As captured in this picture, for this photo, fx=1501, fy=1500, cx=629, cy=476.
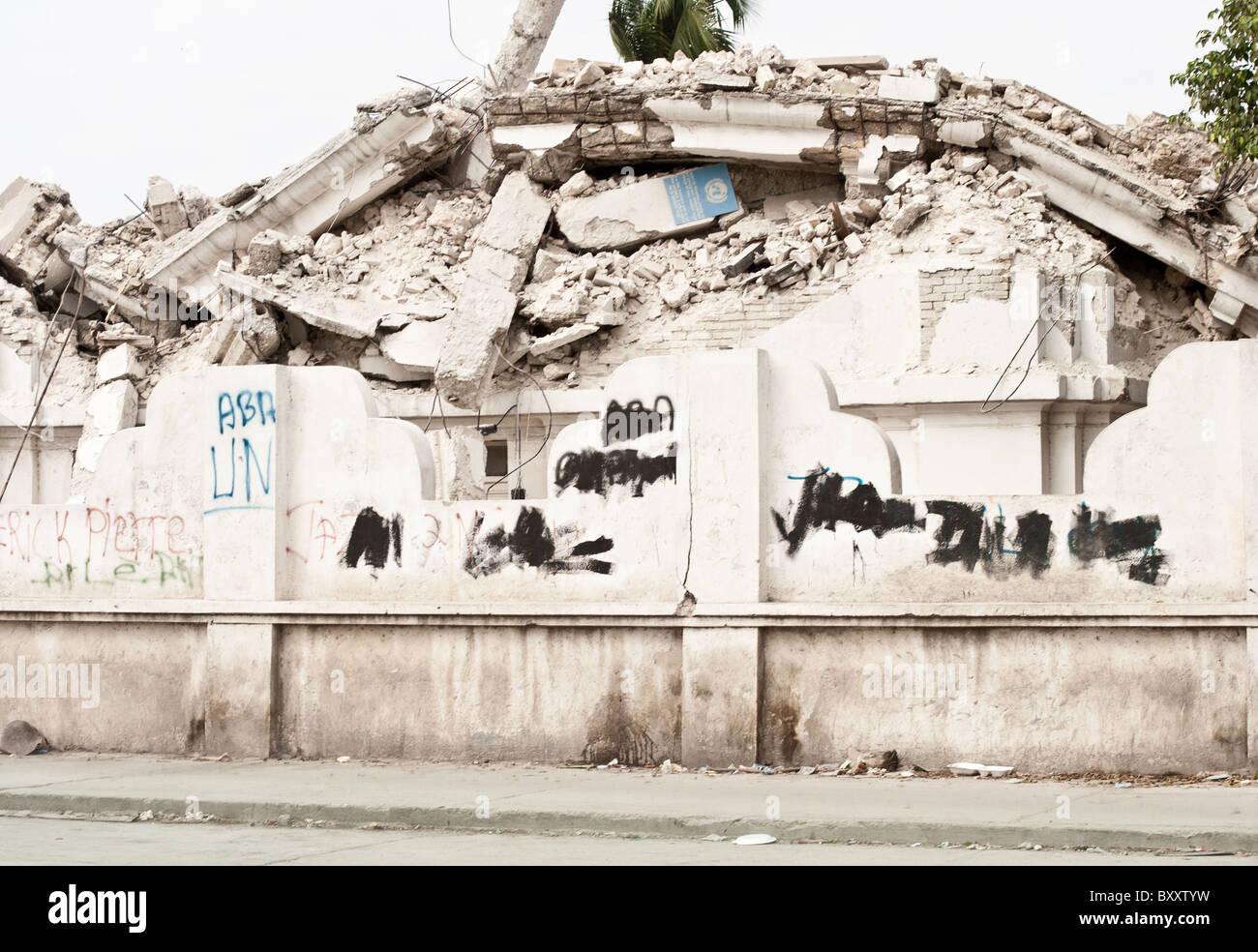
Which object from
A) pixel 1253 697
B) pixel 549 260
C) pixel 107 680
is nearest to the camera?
pixel 1253 697

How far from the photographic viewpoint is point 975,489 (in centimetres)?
1484

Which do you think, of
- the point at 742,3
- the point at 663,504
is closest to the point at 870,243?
the point at 663,504

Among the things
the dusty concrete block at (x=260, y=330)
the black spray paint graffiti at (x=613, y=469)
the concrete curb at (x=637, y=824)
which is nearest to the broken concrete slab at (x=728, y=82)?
the dusty concrete block at (x=260, y=330)

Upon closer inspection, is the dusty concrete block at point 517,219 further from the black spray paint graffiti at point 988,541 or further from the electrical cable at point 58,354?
the black spray paint graffiti at point 988,541

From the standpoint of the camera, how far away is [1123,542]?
30.7 feet

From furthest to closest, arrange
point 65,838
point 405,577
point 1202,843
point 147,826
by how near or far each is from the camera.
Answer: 1. point 405,577
2. point 147,826
3. point 65,838
4. point 1202,843

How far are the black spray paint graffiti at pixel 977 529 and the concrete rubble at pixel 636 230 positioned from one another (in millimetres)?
6445

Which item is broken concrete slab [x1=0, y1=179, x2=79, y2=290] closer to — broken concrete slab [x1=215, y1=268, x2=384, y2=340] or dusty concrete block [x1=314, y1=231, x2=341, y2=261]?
broken concrete slab [x1=215, y1=268, x2=384, y2=340]

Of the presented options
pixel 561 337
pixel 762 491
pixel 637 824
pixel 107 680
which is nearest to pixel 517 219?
pixel 561 337

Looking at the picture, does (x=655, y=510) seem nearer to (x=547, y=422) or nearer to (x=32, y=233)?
(x=547, y=422)

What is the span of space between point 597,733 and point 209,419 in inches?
145

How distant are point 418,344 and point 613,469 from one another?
7920mm

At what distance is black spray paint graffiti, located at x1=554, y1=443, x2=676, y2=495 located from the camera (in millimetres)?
10164

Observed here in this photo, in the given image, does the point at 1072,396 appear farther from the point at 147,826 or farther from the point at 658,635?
the point at 147,826
